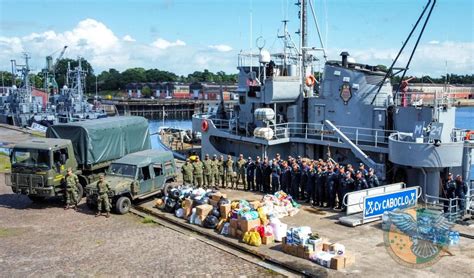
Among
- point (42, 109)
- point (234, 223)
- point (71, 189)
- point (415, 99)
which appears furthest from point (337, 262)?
point (42, 109)

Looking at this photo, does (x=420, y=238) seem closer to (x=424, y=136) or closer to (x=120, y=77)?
(x=424, y=136)

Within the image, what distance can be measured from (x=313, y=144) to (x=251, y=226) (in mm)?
9130

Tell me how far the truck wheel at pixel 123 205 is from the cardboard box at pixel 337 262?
7.45 meters

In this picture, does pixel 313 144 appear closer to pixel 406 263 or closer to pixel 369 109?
pixel 369 109

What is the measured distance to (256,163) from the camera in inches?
682

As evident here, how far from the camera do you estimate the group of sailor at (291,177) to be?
573 inches

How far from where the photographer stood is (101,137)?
1742 centimetres

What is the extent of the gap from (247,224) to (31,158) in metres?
8.09

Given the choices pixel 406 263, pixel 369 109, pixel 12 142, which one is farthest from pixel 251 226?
pixel 12 142

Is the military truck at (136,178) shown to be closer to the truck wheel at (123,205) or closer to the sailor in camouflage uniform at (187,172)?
the truck wheel at (123,205)

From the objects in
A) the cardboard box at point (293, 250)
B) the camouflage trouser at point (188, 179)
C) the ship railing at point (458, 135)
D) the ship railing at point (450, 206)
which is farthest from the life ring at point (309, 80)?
the cardboard box at point (293, 250)

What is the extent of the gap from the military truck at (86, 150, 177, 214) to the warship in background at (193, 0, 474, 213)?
503 centimetres

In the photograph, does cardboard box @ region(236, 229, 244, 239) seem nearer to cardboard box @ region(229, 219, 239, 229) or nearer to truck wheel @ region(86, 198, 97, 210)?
cardboard box @ region(229, 219, 239, 229)

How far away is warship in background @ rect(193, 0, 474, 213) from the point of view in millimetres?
15133
